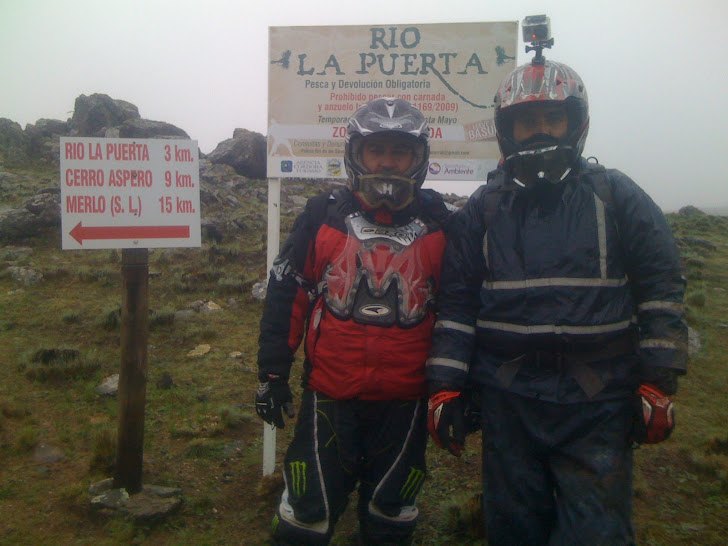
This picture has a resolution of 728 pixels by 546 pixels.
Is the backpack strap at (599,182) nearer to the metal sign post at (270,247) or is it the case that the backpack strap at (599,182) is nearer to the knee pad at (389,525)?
the knee pad at (389,525)

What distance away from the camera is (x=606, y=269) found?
2.40 m

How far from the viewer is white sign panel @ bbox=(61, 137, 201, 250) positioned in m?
3.50

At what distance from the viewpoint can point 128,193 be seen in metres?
3.61

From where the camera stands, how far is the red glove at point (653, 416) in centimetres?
221

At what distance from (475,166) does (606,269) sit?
1965 millimetres

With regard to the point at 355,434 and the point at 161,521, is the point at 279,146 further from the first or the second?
the point at 161,521

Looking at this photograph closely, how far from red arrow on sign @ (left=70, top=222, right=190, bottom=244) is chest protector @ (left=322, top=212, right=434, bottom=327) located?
1.33 m

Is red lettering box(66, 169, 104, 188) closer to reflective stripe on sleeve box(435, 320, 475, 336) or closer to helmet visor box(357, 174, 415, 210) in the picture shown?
helmet visor box(357, 174, 415, 210)

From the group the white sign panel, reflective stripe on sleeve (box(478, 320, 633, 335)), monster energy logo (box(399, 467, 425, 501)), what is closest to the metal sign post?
the white sign panel

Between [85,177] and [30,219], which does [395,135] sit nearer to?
[85,177]

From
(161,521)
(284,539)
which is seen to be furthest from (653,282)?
(161,521)

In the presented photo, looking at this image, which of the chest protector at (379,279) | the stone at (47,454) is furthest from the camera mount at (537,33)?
the stone at (47,454)

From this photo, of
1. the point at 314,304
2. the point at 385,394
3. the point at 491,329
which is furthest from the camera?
the point at 314,304

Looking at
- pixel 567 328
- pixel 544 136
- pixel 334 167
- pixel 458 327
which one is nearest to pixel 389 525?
pixel 458 327
